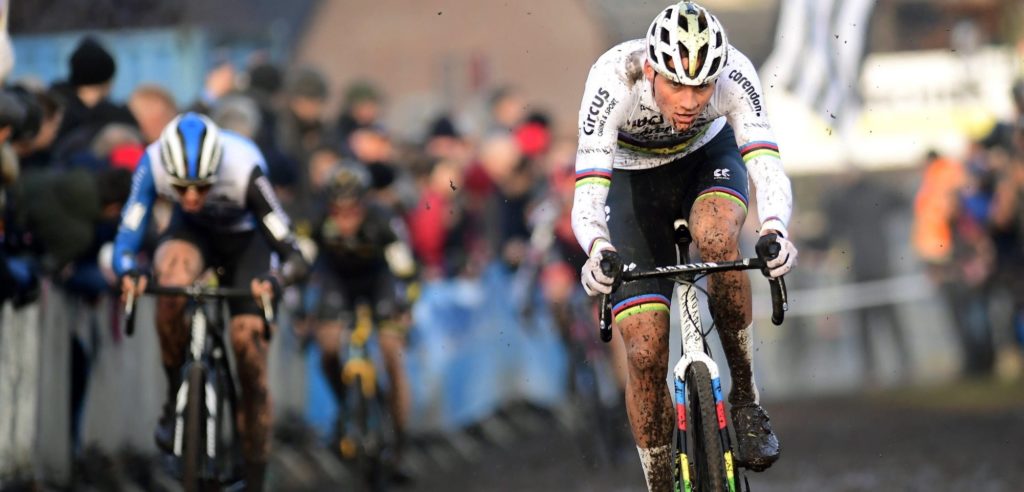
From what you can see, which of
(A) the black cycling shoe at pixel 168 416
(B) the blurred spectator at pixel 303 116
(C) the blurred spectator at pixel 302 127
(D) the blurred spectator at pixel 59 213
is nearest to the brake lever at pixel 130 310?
(A) the black cycling shoe at pixel 168 416

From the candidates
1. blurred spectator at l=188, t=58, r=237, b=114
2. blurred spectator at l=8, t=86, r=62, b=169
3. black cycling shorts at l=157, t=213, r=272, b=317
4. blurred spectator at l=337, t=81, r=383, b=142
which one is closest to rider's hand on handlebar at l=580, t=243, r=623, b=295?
black cycling shorts at l=157, t=213, r=272, b=317

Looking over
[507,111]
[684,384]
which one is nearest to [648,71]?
[684,384]

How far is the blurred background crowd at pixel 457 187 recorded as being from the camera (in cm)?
1047

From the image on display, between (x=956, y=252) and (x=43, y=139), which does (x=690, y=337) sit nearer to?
(x=43, y=139)

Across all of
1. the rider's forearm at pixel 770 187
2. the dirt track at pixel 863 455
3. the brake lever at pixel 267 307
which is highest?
the rider's forearm at pixel 770 187

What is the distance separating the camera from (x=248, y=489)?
382 inches

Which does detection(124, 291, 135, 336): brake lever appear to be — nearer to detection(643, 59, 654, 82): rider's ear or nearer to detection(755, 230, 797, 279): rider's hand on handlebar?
detection(643, 59, 654, 82): rider's ear

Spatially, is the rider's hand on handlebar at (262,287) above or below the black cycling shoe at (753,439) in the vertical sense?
above

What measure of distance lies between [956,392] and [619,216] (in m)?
11.5

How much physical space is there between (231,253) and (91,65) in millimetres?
2223

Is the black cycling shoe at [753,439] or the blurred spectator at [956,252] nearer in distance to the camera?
the black cycling shoe at [753,439]

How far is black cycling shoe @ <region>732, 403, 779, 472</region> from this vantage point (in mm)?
7461

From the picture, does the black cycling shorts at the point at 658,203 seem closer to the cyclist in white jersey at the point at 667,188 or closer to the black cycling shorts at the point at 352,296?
the cyclist in white jersey at the point at 667,188

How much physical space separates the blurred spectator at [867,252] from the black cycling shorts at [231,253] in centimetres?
1152
